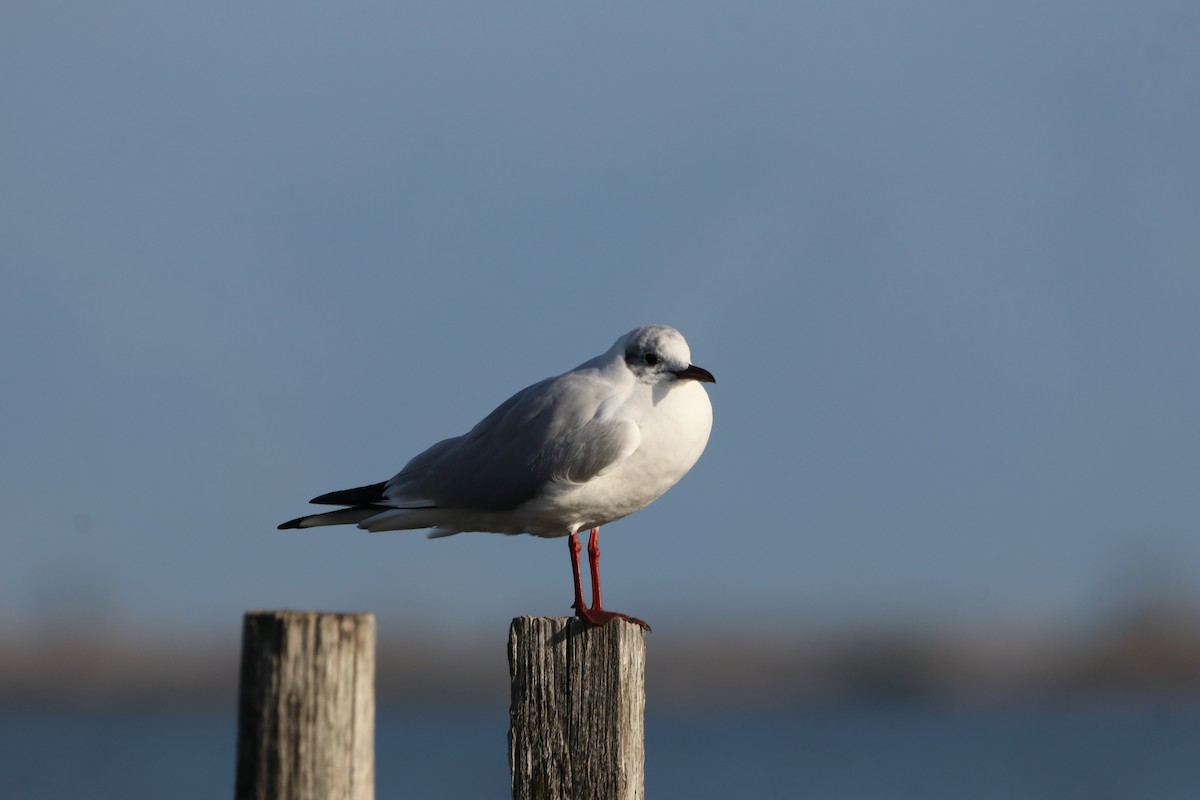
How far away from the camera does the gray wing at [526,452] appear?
5883mm

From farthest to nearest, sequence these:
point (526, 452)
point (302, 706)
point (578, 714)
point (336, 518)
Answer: point (336, 518), point (526, 452), point (578, 714), point (302, 706)

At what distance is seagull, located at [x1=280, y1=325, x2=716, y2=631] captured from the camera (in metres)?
5.91

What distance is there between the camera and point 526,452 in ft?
19.9

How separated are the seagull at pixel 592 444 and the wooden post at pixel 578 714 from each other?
827 mm

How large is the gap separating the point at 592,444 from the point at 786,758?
3322cm

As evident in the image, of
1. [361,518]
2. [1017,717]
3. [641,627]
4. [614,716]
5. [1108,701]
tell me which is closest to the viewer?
[614,716]

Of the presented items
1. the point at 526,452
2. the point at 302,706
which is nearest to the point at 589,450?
the point at 526,452

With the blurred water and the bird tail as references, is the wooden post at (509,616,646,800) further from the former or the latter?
the blurred water

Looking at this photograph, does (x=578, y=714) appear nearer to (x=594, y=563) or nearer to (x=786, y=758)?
(x=594, y=563)

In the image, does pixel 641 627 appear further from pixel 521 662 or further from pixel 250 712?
pixel 250 712

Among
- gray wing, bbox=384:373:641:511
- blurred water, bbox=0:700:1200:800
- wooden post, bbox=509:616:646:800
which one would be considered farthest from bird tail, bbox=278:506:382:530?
blurred water, bbox=0:700:1200:800

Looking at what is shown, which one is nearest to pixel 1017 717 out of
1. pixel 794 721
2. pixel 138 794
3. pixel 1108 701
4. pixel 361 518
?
pixel 794 721

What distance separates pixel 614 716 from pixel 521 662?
0.38 m

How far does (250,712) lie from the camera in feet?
11.5
